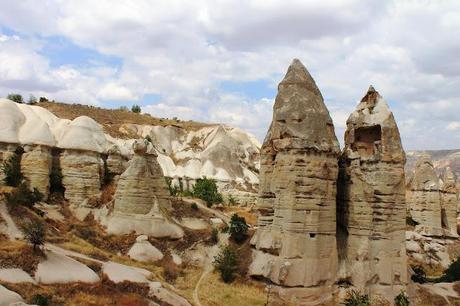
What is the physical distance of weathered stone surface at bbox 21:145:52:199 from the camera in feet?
114

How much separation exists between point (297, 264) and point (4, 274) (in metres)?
13.0

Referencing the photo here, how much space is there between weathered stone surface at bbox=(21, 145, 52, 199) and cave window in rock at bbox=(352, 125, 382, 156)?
22.0 m

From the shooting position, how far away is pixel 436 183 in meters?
48.6

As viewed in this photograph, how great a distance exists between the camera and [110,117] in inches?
3118

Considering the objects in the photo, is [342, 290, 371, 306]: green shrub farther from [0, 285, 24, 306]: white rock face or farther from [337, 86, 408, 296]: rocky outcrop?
[0, 285, 24, 306]: white rock face

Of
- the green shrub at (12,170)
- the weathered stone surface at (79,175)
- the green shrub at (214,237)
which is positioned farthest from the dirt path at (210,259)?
the green shrub at (12,170)

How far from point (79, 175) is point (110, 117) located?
4393cm

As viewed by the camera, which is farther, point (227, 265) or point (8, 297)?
point (227, 265)

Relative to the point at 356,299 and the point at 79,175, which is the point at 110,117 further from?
the point at 356,299

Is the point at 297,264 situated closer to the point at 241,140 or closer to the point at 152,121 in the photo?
the point at 241,140

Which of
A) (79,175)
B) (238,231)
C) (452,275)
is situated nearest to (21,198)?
(79,175)

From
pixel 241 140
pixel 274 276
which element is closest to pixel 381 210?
pixel 274 276

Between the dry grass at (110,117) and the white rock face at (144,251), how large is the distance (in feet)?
135

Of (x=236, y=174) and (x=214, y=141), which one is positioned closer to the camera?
(x=236, y=174)
